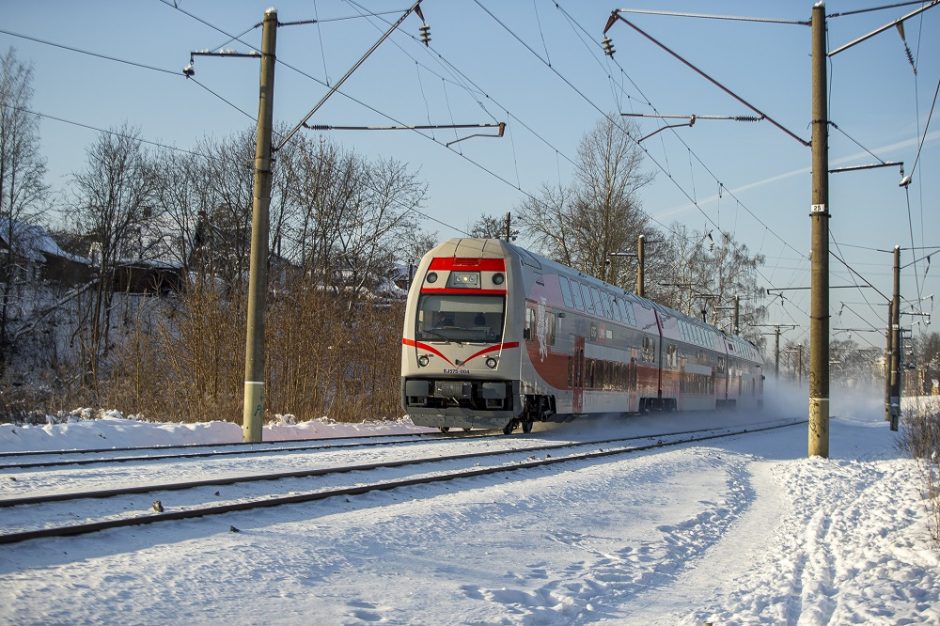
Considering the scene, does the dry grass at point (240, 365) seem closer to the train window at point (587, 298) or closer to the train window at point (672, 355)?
the train window at point (587, 298)

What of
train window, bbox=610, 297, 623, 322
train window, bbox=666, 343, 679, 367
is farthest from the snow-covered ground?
train window, bbox=666, 343, 679, 367

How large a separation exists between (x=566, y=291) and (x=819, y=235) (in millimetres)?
5259

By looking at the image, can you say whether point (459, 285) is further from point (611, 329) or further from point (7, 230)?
point (7, 230)

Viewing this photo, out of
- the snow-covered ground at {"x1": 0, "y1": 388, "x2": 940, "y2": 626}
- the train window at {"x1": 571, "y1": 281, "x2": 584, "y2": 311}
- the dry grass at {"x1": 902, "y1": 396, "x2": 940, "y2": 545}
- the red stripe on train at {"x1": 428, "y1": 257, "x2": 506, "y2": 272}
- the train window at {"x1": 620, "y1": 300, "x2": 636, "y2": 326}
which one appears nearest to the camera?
the snow-covered ground at {"x1": 0, "y1": 388, "x2": 940, "y2": 626}

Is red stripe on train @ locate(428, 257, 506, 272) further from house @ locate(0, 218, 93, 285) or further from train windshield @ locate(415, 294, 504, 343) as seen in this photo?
house @ locate(0, 218, 93, 285)

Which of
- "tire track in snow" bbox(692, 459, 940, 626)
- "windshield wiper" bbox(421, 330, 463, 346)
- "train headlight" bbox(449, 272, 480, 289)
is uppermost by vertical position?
"train headlight" bbox(449, 272, 480, 289)

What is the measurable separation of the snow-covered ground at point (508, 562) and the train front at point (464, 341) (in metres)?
5.01

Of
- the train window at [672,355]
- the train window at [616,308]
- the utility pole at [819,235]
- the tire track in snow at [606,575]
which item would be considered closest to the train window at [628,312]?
the train window at [616,308]

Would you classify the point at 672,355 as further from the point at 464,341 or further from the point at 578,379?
the point at 464,341

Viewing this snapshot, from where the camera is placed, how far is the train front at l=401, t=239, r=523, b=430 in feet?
55.5

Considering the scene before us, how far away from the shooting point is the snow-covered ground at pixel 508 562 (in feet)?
17.1

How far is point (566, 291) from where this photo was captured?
19844mm

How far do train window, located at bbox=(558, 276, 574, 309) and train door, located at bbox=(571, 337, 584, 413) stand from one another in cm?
78

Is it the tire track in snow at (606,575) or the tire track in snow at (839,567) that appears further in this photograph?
the tire track in snow at (839,567)
